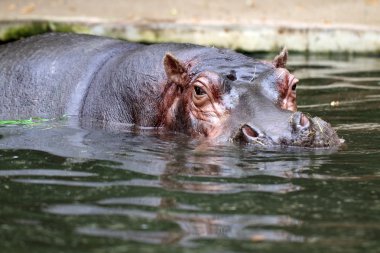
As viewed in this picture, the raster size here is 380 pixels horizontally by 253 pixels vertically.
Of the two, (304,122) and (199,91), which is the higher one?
(199,91)

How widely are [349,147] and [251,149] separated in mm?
739


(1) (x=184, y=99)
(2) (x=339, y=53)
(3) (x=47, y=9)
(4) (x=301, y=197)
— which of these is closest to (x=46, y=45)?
(1) (x=184, y=99)

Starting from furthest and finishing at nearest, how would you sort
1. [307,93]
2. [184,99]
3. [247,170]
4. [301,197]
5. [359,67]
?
[359,67] < [307,93] < [184,99] < [247,170] < [301,197]

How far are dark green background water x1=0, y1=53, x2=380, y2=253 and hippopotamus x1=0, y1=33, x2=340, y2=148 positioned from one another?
18cm

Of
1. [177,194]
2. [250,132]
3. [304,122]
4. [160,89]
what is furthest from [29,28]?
[177,194]

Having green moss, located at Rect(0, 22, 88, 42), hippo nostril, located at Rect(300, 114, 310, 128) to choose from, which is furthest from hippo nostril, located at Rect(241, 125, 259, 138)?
green moss, located at Rect(0, 22, 88, 42)

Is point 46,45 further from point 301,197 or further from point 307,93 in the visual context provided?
point 301,197

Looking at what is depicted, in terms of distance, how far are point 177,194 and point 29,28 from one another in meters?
7.19

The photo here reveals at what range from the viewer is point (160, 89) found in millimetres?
6238

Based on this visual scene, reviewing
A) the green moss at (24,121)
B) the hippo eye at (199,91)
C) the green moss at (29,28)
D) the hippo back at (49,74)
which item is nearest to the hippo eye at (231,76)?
the hippo eye at (199,91)

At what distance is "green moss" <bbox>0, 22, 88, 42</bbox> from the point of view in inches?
421

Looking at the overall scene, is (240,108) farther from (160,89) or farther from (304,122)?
(160,89)

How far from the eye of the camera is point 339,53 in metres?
11.4

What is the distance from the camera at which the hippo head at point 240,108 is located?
5.12 metres
